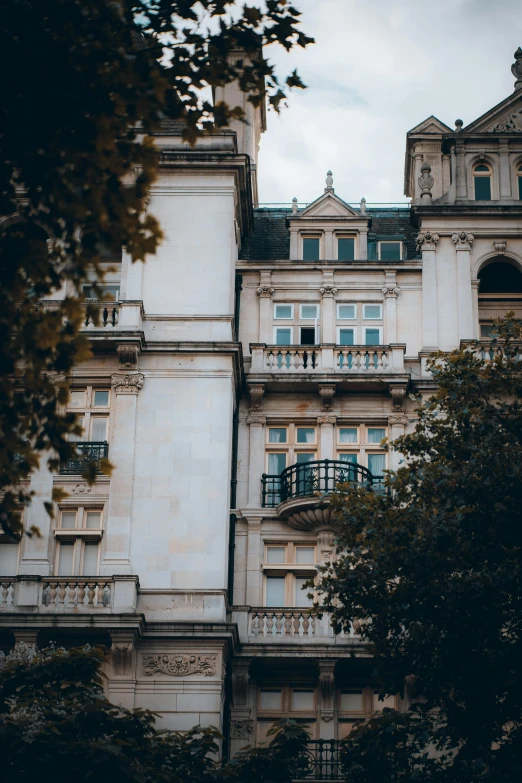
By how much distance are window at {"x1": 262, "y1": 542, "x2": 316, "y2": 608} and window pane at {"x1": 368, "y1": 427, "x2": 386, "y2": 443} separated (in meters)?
3.48

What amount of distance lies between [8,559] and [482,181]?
1732cm

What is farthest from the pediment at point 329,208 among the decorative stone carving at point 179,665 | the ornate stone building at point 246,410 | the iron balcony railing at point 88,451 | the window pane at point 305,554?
the decorative stone carving at point 179,665

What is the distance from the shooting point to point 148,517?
35.9 m

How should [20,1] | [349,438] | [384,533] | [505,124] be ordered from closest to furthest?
→ 1. [20,1]
2. [384,533]
3. [349,438]
4. [505,124]

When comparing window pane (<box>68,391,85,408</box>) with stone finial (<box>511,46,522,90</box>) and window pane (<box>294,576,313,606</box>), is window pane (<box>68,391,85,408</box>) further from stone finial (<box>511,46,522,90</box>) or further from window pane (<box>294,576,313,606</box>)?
stone finial (<box>511,46,522,90</box>)

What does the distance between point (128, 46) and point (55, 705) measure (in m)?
14.0

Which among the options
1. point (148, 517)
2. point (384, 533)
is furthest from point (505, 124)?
point (384, 533)

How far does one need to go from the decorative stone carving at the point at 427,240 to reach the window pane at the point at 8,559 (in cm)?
1409

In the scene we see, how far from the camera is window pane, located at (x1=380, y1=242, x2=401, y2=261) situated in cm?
4234

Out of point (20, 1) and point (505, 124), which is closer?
point (20, 1)

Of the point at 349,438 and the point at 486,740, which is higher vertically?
the point at 349,438

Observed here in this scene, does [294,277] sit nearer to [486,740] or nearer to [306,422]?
[306,422]

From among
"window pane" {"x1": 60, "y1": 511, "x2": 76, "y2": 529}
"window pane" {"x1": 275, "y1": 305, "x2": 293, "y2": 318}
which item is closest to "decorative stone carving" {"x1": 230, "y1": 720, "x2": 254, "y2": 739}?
"window pane" {"x1": 60, "y1": 511, "x2": 76, "y2": 529}

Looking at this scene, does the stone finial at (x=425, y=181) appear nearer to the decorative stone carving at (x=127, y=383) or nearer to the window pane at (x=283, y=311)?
the window pane at (x=283, y=311)
